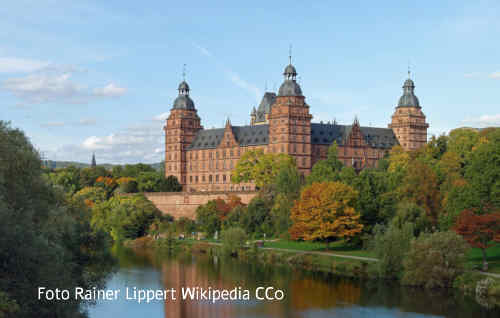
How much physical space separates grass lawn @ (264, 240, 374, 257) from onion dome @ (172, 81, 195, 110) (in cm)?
4763

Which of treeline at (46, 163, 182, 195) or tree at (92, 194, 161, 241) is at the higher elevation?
treeline at (46, 163, 182, 195)

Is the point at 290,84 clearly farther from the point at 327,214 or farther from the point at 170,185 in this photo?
the point at 327,214

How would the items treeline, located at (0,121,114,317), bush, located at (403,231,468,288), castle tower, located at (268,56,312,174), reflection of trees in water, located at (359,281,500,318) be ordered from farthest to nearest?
1. castle tower, located at (268,56,312,174)
2. bush, located at (403,231,468,288)
3. reflection of trees in water, located at (359,281,500,318)
4. treeline, located at (0,121,114,317)

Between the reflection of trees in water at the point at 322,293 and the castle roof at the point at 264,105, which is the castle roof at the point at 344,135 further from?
the reflection of trees in water at the point at 322,293

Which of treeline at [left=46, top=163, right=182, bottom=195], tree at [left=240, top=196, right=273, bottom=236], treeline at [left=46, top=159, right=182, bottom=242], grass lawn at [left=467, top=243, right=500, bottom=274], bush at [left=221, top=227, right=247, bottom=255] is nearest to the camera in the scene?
grass lawn at [left=467, top=243, right=500, bottom=274]

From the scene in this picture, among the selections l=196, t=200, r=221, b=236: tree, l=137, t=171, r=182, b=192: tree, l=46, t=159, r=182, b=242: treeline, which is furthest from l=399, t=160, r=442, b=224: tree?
l=137, t=171, r=182, b=192: tree

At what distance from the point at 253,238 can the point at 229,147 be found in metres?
35.1

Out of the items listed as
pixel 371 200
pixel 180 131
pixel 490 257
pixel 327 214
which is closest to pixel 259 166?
pixel 180 131

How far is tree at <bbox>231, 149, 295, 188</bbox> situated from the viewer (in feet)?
270

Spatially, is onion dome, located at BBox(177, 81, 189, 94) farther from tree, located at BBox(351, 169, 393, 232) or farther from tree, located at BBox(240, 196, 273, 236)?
tree, located at BBox(351, 169, 393, 232)

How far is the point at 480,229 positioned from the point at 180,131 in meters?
68.3

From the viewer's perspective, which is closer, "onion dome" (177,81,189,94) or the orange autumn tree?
the orange autumn tree

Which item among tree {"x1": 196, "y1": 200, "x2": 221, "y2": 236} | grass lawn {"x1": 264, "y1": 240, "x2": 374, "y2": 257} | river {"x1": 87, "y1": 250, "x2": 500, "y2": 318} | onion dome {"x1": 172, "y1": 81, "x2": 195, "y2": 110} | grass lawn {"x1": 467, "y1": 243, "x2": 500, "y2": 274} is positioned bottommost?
river {"x1": 87, "y1": 250, "x2": 500, "y2": 318}

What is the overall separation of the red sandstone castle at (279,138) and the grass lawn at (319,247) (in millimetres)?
31098
